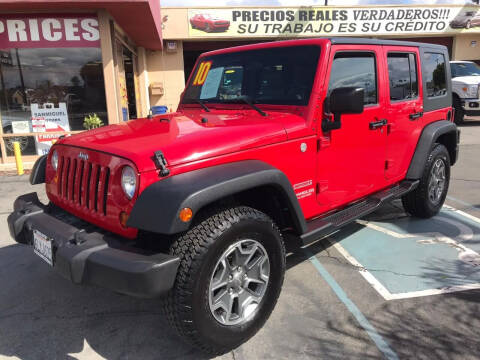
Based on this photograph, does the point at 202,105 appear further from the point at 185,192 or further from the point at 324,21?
the point at 324,21

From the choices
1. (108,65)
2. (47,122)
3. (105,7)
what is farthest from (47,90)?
(105,7)

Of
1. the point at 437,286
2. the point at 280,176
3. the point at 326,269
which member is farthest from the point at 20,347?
the point at 437,286

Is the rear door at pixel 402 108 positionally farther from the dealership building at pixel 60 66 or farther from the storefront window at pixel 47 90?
the storefront window at pixel 47 90

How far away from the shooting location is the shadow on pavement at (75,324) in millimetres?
2471

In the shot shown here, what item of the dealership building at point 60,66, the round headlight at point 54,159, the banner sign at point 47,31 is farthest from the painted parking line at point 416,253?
the banner sign at point 47,31

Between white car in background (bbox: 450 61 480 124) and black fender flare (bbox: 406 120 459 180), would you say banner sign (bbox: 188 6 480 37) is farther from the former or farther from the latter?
black fender flare (bbox: 406 120 459 180)

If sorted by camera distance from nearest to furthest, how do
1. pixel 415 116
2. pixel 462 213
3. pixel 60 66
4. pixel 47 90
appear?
pixel 415 116 → pixel 462 213 → pixel 60 66 → pixel 47 90

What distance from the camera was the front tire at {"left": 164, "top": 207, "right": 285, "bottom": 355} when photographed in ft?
6.87

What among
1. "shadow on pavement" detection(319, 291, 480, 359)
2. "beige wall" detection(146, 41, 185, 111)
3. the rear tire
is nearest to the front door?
"shadow on pavement" detection(319, 291, 480, 359)

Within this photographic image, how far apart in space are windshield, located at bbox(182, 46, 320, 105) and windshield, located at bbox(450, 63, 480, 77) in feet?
41.8

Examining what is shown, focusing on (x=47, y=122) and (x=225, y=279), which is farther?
(x=47, y=122)

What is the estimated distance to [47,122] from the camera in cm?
838

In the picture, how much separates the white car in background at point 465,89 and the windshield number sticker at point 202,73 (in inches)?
474

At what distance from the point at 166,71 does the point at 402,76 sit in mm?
14802
